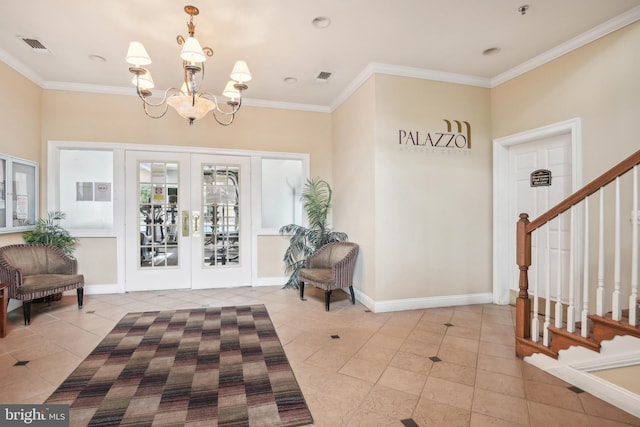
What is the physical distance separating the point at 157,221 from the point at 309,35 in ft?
11.8

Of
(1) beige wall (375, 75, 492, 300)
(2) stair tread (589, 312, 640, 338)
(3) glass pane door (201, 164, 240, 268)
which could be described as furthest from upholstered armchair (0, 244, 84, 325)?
(2) stair tread (589, 312, 640, 338)

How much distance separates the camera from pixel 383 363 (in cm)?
279

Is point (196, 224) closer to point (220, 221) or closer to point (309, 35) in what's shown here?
point (220, 221)

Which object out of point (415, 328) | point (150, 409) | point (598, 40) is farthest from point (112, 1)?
point (598, 40)

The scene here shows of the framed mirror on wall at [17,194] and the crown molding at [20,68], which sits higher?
the crown molding at [20,68]

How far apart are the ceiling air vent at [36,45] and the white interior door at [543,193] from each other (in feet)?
19.3

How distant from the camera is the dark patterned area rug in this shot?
2.06 metres

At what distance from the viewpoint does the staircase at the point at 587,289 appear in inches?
84.6

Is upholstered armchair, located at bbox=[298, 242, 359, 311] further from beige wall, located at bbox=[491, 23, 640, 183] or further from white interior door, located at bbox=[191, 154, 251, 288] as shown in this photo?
beige wall, located at bbox=[491, 23, 640, 183]

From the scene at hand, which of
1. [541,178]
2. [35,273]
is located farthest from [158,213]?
[541,178]

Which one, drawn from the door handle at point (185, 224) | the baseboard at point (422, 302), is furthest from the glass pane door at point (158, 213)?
the baseboard at point (422, 302)

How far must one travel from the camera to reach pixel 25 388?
2.33 m

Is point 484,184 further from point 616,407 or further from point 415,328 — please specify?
point 616,407

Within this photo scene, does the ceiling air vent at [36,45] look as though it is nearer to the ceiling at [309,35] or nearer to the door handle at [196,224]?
the ceiling at [309,35]
